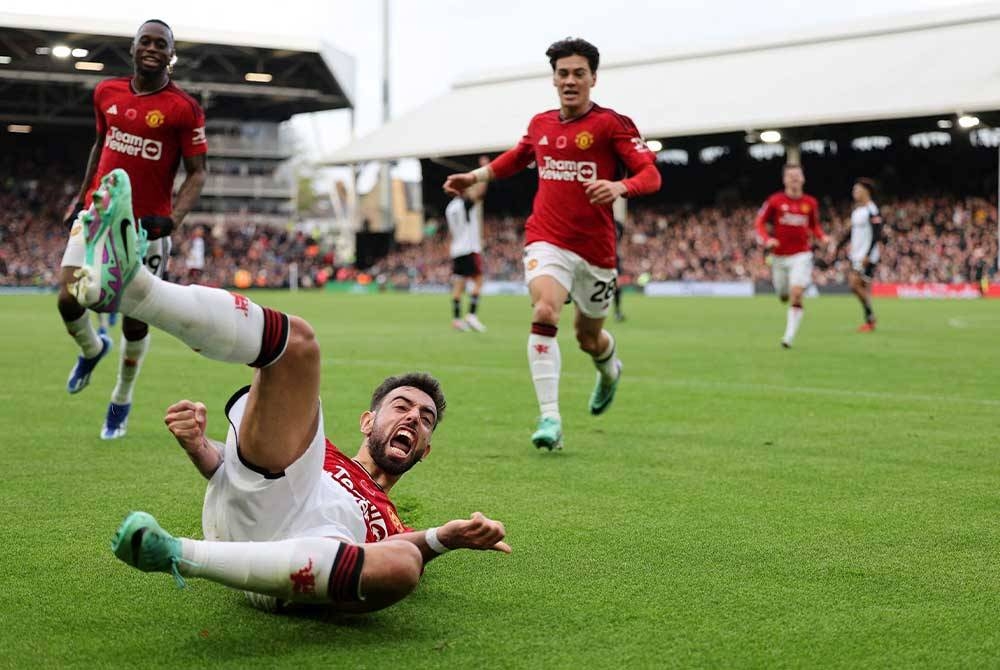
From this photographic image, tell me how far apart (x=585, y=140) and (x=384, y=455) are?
12.8 ft

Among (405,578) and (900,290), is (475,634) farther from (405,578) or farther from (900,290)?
(900,290)

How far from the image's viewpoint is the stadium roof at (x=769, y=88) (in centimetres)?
3594

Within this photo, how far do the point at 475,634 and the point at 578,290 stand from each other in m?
4.49

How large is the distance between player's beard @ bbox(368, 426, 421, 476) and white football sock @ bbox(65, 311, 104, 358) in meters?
3.81

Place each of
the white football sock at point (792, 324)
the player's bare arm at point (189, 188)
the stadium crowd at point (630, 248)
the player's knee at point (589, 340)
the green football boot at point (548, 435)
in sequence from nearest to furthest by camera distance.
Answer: the green football boot at point (548, 435) → the player's bare arm at point (189, 188) → the player's knee at point (589, 340) → the white football sock at point (792, 324) → the stadium crowd at point (630, 248)

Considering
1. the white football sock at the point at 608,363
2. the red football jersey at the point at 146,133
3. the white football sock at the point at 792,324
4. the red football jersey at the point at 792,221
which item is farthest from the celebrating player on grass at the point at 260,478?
the red football jersey at the point at 792,221

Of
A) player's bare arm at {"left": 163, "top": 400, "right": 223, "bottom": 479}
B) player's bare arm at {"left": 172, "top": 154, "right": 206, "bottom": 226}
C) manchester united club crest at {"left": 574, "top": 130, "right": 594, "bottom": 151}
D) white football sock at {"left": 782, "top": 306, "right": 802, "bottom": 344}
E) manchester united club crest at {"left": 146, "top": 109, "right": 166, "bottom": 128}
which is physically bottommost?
white football sock at {"left": 782, "top": 306, "right": 802, "bottom": 344}

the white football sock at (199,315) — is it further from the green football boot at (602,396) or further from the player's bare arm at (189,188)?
the green football boot at (602,396)

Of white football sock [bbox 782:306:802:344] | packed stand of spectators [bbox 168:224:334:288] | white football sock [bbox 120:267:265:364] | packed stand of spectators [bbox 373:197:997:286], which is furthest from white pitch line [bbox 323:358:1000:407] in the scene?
packed stand of spectators [bbox 168:224:334:288]

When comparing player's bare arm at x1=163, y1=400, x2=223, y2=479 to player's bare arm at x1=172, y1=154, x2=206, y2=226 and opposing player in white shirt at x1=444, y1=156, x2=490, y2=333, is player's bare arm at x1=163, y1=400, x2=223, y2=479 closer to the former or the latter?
player's bare arm at x1=172, y1=154, x2=206, y2=226

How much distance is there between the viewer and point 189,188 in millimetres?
7098

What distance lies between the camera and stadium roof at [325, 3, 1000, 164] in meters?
35.9

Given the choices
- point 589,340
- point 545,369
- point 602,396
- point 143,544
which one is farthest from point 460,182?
point 143,544

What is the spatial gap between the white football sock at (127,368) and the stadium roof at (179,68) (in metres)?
38.1
